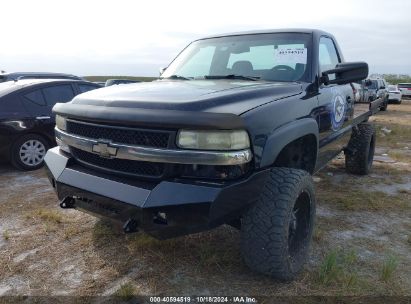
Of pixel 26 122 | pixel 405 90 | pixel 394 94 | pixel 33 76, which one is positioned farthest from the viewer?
pixel 405 90

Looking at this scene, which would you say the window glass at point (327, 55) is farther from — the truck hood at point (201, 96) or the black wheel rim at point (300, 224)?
the black wheel rim at point (300, 224)

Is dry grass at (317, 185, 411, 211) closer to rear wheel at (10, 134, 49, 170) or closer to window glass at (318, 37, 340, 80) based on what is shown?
window glass at (318, 37, 340, 80)

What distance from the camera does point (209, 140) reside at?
92.0 inches

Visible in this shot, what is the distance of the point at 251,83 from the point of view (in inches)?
127

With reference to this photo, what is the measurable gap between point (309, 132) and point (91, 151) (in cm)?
166

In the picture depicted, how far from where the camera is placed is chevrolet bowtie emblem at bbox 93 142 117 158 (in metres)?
2.57

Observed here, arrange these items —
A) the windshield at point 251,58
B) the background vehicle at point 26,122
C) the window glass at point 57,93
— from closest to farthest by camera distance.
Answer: the windshield at point 251,58 < the background vehicle at point 26,122 < the window glass at point 57,93

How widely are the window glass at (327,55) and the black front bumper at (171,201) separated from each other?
70.3 inches

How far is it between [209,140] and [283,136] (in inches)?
24.2

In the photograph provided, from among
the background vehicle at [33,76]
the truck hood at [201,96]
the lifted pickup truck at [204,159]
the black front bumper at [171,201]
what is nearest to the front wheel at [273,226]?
the lifted pickup truck at [204,159]

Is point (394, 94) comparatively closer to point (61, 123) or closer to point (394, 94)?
point (394, 94)

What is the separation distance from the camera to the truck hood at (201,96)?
2461mm

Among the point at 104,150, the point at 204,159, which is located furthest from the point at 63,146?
the point at 204,159

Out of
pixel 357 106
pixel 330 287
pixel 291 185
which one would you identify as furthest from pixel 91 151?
pixel 357 106
